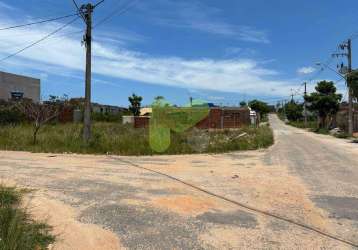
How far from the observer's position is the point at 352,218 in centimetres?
817

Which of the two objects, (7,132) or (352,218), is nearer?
(352,218)

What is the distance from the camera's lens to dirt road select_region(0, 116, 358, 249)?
22.0 ft

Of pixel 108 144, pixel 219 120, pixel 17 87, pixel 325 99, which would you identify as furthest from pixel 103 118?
pixel 108 144

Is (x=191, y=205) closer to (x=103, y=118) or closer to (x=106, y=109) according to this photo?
(x=103, y=118)

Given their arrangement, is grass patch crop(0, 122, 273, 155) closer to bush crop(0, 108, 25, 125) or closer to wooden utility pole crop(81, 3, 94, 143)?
wooden utility pole crop(81, 3, 94, 143)

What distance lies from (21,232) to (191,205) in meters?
3.87

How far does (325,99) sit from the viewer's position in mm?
55719

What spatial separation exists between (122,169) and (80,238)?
806cm

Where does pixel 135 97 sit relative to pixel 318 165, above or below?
above

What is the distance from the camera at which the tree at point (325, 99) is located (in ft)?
183

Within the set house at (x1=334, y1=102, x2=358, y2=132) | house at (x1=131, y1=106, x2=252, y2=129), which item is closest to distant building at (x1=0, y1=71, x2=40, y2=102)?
house at (x1=131, y1=106, x2=252, y2=129)

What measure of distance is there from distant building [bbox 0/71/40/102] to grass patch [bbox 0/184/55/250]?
161 feet

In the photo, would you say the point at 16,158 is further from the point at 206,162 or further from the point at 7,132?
the point at 7,132

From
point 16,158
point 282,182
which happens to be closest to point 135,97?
point 16,158
